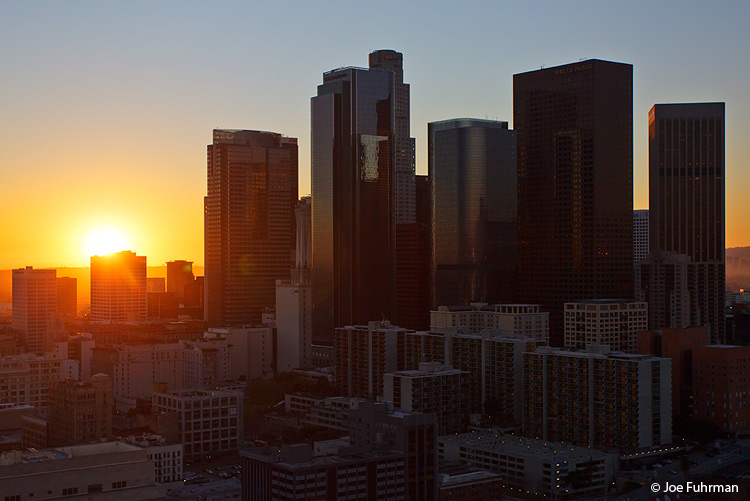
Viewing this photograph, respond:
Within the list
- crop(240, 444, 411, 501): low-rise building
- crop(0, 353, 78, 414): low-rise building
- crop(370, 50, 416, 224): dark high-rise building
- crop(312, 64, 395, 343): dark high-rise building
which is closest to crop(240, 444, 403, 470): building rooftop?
crop(240, 444, 411, 501): low-rise building

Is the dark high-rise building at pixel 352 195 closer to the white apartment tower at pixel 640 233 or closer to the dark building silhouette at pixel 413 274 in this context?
the dark building silhouette at pixel 413 274

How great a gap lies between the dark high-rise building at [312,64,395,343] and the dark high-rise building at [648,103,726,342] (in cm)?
2438

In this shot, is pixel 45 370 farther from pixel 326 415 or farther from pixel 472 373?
pixel 472 373

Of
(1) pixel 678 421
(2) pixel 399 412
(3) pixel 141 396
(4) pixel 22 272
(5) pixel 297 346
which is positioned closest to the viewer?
(2) pixel 399 412

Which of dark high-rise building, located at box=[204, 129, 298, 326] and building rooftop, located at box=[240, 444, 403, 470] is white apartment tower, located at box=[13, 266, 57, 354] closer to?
dark high-rise building, located at box=[204, 129, 298, 326]

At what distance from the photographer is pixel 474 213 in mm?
78938

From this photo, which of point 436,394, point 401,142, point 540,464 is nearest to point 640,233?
point 401,142

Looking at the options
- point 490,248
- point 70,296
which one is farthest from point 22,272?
point 490,248

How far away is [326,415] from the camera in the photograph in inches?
2106

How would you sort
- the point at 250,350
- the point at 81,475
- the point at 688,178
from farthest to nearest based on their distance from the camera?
the point at 688,178 → the point at 250,350 → the point at 81,475

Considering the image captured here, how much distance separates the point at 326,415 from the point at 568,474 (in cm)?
1792

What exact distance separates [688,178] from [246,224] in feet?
136

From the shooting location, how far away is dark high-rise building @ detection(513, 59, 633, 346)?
72.2 meters

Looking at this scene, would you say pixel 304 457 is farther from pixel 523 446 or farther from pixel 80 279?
pixel 80 279
